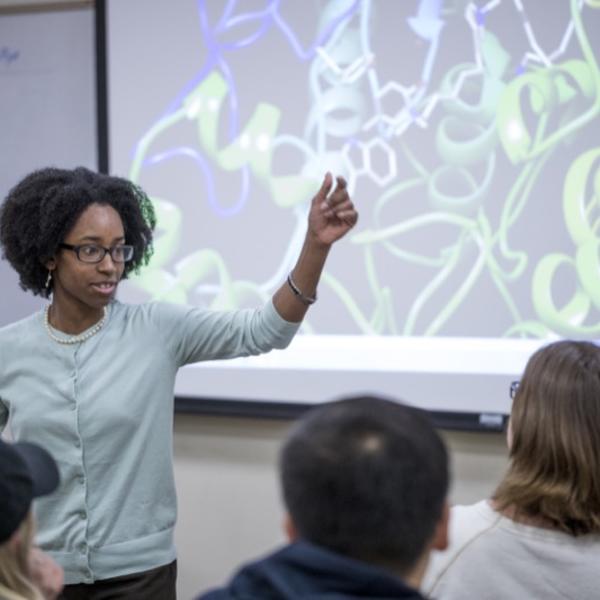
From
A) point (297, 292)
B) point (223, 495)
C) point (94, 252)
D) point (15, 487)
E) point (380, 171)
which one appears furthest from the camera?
point (223, 495)

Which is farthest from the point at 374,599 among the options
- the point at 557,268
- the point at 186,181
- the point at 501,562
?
the point at 186,181

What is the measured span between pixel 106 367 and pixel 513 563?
0.97 metres

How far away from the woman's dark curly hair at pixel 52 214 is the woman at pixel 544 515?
1070mm

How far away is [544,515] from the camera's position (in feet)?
4.78

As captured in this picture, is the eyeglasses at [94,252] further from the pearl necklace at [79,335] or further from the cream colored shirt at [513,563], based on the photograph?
the cream colored shirt at [513,563]

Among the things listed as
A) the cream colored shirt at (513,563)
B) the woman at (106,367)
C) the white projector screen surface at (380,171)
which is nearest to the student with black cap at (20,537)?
the cream colored shirt at (513,563)

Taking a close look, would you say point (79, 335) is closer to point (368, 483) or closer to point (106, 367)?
point (106, 367)

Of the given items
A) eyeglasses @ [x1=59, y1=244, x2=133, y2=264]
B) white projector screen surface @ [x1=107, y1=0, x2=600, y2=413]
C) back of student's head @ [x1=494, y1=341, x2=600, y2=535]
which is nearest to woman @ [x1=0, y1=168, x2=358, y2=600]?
eyeglasses @ [x1=59, y1=244, x2=133, y2=264]

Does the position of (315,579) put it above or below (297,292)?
below

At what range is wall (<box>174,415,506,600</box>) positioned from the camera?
10.2 ft

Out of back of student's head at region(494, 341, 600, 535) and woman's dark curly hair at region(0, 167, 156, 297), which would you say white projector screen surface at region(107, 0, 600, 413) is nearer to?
woman's dark curly hair at region(0, 167, 156, 297)

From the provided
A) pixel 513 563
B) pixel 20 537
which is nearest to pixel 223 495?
pixel 513 563

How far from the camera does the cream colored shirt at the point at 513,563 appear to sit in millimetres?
1433

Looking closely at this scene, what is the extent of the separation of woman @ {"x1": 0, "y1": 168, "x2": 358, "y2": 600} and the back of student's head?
1.98 feet
